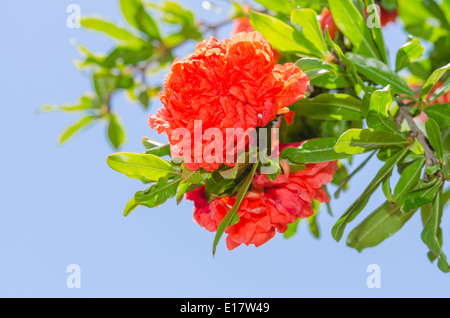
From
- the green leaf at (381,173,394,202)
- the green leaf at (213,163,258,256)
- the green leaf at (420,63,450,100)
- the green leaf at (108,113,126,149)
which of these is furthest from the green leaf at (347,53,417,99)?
the green leaf at (108,113,126,149)

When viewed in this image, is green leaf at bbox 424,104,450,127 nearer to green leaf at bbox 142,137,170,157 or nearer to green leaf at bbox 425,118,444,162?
green leaf at bbox 425,118,444,162

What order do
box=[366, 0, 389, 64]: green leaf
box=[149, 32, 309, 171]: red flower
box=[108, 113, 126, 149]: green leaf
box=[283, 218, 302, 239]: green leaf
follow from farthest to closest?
box=[108, 113, 126, 149]: green leaf < box=[283, 218, 302, 239]: green leaf < box=[366, 0, 389, 64]: green leaf < box=[149, 32, 309, 171]: red flower

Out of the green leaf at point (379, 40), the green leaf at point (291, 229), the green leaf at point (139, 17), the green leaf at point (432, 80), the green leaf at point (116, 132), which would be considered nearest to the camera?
the green leaf at point (432, 80)

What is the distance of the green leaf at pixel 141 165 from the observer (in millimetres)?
740

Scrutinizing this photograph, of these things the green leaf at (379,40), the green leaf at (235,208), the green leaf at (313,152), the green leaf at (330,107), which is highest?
the green leaf at (379,40)

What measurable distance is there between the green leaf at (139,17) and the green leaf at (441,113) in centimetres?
87

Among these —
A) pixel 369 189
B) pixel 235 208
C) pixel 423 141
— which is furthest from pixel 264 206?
pixel 423 141

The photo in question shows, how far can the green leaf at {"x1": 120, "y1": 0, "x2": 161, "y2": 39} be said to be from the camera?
4.56 feet

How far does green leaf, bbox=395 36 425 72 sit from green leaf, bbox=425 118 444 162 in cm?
19

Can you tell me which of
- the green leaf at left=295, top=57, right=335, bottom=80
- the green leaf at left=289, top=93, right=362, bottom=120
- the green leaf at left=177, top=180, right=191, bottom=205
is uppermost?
the green leaf at left=295, top=57, right=335, bottom=80

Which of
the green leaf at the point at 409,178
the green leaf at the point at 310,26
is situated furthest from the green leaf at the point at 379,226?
the green leaf at the point at 310,26

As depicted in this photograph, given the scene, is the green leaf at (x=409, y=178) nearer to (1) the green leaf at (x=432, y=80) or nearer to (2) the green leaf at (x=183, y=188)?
(1) the green leaf at (x=432, y=80)

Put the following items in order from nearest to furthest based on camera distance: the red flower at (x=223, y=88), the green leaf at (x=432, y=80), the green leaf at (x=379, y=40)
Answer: the red flower at (x=223, y=88) < the green leaf at (x=432, y=80) < the green leaf at (x=379, y=40)

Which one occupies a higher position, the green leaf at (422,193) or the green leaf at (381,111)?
the green leaf at (381,111)
